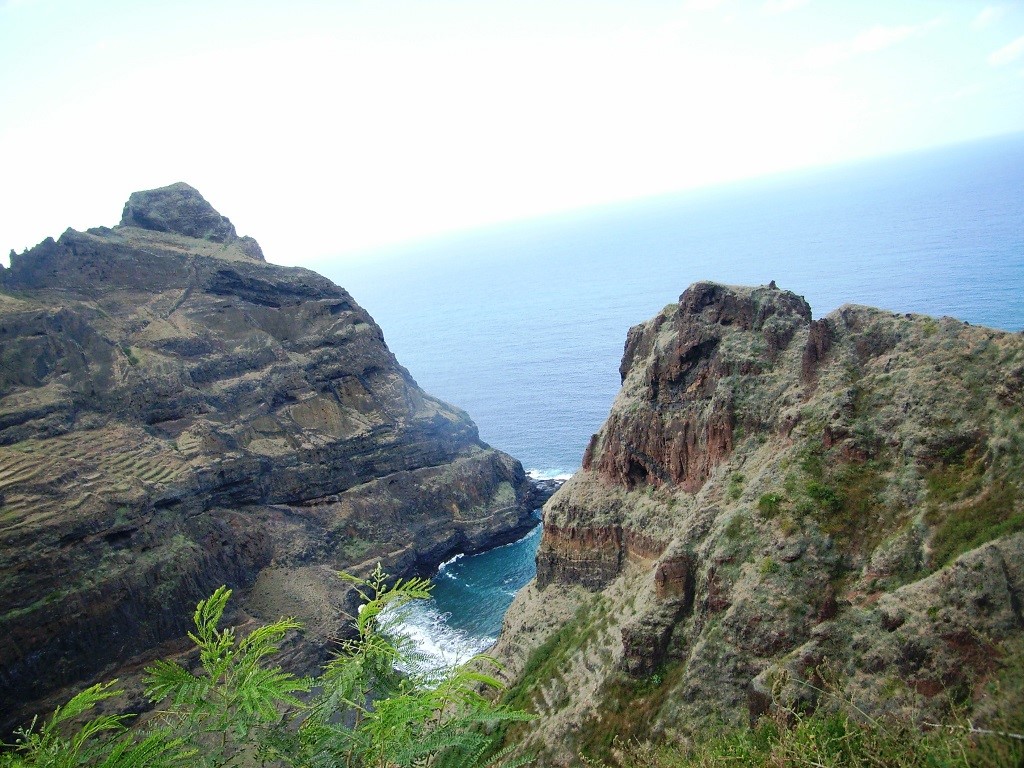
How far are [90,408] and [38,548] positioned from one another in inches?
721

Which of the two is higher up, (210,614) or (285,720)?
(210,614)

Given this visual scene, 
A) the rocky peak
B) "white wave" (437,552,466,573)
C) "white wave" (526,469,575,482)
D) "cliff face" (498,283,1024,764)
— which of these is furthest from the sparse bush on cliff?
the rocky peak

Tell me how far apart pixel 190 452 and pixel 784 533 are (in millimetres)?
67678

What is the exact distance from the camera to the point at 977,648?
26.1 metres

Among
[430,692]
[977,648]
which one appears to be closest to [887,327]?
[977,648]

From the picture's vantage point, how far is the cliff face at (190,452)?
68.3 meters

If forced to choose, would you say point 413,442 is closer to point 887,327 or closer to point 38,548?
point 38,548

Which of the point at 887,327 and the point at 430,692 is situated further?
the point at 887,327

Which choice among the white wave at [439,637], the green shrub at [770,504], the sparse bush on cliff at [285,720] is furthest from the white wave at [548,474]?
the sparse bush on cliff at [285,720]

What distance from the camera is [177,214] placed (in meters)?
109

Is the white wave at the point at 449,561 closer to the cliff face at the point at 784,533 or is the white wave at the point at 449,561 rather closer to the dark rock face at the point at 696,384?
the cliff face at the point at 784,533

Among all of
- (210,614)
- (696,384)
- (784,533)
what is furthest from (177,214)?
(210,614)

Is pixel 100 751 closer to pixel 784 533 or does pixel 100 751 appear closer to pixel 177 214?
pixel 784 533

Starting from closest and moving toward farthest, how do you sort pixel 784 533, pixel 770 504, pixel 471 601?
pixel 784 533, pixel 770 504, pixel 471 601
